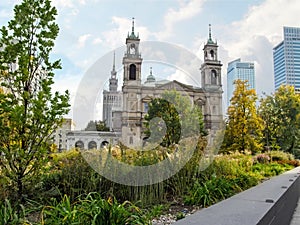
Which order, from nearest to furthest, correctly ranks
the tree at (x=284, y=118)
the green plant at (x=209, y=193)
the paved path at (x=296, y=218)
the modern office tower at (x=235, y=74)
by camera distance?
the green plant at (x=209, y=193), the paved path at (x=296, y=218), the modern office tower at (x=235, y=74), the tree at (x=284, y=118)

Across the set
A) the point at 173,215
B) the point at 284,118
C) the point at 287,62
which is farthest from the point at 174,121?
the point at 287,62

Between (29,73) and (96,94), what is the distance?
2.10m

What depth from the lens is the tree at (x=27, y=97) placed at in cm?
241

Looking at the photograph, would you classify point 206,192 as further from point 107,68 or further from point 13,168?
point 107,68

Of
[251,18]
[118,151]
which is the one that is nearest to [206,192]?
[118,151]

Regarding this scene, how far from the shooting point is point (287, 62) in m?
52.3

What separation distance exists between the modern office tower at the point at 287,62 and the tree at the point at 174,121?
40008 millimetres

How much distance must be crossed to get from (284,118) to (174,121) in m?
13.2

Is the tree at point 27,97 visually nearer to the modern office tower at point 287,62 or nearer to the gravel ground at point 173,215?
the gravel ground at point 173,215

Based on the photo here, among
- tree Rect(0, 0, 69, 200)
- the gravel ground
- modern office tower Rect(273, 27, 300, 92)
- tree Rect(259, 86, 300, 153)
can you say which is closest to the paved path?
the gravel ground

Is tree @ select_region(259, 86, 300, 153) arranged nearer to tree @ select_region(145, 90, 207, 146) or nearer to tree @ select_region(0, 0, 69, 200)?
→ tree @ select_region(145, 90, 207, 146)

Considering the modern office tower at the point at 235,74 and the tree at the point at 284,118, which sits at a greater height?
the modern office tower at the point at 235,74

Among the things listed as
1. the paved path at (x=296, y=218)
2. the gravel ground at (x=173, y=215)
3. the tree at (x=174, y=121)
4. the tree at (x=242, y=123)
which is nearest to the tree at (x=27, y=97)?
the gravel ground at (x=173, y=215)

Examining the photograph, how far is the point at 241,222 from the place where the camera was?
72.7 inches
